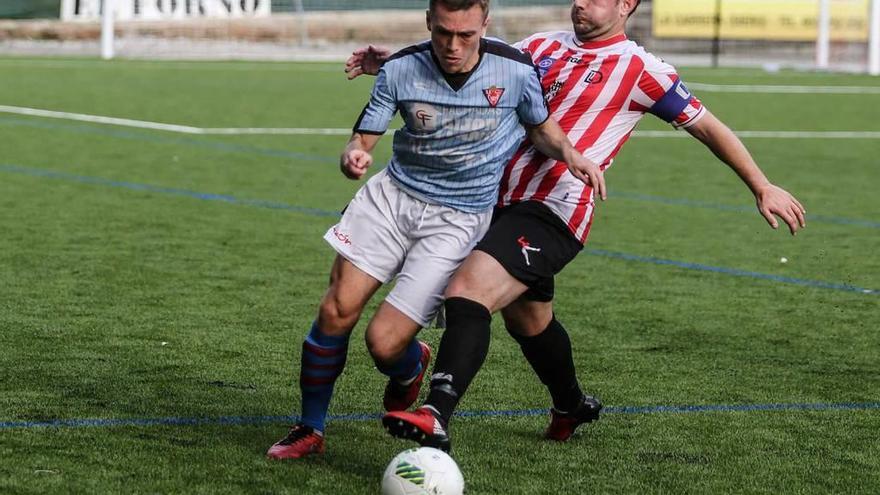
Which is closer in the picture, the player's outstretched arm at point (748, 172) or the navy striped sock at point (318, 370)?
the navy striped sock at point (318, 370)

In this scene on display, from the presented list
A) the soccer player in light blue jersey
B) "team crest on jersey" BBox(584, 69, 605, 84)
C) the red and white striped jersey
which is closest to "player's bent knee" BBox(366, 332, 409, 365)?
the soccer player in light blue jersey

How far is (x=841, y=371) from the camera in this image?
6.48 m

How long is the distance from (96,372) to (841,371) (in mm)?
2940

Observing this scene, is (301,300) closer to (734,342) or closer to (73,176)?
(734,342)

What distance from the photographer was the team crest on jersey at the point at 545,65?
5.27 m

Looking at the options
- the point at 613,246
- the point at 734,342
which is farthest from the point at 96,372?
the point at 613,246

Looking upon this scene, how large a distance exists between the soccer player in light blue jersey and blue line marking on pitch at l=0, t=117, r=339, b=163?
9088 mm

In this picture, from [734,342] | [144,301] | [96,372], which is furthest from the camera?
[144,301]

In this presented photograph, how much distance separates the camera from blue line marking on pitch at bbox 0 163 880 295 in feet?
28.2

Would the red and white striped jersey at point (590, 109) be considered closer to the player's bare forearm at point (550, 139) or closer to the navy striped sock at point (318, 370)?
the player's bare forearm at point (550, 139)

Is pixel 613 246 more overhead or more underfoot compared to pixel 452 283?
more underfoot

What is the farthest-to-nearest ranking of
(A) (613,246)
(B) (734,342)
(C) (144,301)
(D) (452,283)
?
(A) (613,246) → (C) (144,301) → (B) (734,342) → (D) (452,283)

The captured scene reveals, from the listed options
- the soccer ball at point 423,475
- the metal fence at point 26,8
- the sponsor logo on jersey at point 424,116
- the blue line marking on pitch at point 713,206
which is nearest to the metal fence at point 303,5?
the metal fence at point 26,8

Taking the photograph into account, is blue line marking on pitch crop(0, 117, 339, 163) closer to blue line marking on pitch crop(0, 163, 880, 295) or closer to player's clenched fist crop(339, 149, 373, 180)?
blue line marking on pitch crop(0, 163, 880, 295)
